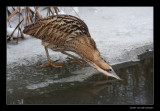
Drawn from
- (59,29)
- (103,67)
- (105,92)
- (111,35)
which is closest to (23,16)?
(59,29)

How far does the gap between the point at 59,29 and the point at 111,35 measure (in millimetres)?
1387

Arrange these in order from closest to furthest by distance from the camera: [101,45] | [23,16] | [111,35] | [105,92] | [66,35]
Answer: [105,92] → [66,35] → [101,45] → [23,16] → [111,35]

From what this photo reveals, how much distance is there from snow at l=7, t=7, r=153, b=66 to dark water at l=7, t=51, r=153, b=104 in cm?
48

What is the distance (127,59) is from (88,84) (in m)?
0.94

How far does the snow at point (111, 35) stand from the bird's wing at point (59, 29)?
435mm

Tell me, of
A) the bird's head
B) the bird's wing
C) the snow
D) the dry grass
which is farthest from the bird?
the dry grass

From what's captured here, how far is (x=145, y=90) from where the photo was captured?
2.63 m

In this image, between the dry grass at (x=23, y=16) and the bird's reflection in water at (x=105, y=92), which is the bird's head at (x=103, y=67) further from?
the dry grass at (x=23, y=16)

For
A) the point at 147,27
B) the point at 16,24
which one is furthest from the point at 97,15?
the point at 16,24

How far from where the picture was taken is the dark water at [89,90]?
245 cm

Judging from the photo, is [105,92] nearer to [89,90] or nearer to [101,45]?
[89,90]

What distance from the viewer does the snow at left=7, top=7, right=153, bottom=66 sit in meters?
3.52

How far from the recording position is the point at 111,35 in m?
4.24

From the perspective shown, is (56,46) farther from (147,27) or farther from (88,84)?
(147,27)
